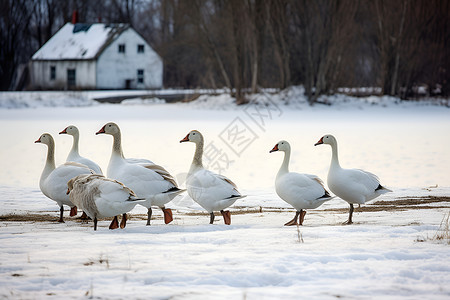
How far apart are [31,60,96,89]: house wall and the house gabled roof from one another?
57cm

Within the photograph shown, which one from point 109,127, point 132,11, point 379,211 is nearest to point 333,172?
point 379,211

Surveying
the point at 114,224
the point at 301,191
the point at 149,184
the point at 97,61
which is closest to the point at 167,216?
the point at 149,184

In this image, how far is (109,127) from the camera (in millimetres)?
9273

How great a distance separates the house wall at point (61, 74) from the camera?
53.6 metres

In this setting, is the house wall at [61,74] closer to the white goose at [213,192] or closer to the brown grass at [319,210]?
the brown grass at [319,210]

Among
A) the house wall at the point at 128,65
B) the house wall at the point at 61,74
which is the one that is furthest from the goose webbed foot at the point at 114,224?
the house wall at the point at 128,65

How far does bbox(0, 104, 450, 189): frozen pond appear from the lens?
15.1 metres

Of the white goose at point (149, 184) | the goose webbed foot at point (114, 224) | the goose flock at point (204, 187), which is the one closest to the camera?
the goose webbed foot at point (114, 224)

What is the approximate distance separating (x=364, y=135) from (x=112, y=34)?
3669cm

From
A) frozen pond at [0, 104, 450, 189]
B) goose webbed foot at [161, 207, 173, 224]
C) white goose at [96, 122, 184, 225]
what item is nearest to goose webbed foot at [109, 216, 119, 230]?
white goose at [96, 122, 184, 225]

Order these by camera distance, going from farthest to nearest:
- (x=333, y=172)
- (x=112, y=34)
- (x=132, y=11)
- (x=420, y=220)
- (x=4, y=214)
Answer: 1. (x=132, y=11)
2. (x=112, y=34)
3. (x=4, y=214)
4. (x=333, y=172)
5. (x=420, y=220)

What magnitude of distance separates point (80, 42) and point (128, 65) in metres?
4.78

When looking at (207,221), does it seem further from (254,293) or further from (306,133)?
(306,133)

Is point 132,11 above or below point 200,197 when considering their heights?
above
